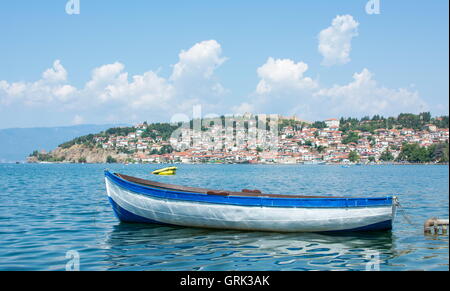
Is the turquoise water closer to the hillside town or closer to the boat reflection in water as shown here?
the boat reflection in water

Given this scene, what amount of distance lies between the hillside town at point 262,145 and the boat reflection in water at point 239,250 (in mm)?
144540

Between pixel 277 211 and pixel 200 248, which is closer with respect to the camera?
pixel 200 248

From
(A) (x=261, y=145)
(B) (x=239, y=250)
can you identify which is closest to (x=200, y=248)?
(B) (x=239, y=250)

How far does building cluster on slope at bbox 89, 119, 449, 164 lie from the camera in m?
159

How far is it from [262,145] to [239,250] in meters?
179

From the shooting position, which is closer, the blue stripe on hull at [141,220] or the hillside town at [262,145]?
the blue stripe on hull at [141,220]

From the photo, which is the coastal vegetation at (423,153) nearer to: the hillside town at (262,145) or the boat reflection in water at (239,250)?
the hillside town at (262,145)

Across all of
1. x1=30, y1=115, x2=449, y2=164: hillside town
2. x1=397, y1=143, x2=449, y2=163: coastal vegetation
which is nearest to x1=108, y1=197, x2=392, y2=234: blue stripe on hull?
x1=397, y1=143, x2=449, y2=163: coastal vegetation

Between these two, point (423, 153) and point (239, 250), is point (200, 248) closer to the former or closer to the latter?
point (239, 250)

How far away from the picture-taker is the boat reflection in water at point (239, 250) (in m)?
9.12

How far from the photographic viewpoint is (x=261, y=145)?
18888 centimetres

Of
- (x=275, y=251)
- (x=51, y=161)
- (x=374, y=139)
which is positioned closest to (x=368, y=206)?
(x=275, y=251)

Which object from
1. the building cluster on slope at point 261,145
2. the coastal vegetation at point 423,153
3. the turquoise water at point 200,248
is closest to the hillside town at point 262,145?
the building cluster on slope at point 261,145
